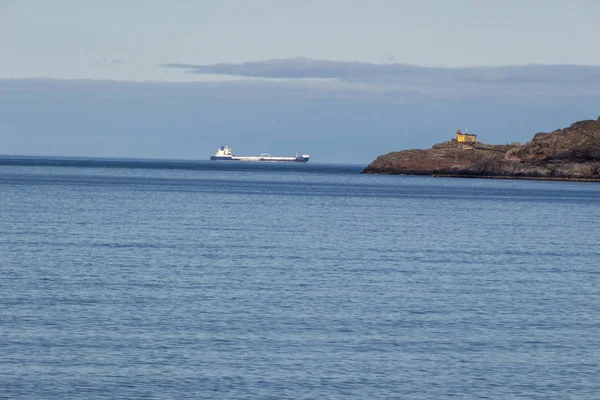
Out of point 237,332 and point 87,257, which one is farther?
point 87,257

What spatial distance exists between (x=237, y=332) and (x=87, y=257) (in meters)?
18.1

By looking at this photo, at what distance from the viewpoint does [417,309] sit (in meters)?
30.7

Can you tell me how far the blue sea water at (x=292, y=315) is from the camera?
21.4m

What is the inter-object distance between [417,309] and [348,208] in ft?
215

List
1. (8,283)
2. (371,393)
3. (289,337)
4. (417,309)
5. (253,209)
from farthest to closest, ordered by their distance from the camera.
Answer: (253,209) → (8,283) → (417,309) → (289,337) → (371,393)

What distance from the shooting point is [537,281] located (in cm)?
3844

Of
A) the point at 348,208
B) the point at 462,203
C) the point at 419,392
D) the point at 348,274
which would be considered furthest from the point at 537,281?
the point at 462,203

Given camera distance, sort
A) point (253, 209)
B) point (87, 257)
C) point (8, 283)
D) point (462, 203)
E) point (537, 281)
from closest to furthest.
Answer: point (8, 283)
point (537, 281)
point (87, 257)
point (253, 209)
point (462, 203)

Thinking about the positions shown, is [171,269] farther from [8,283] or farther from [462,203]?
[462,203]

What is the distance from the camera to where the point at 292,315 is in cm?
2895

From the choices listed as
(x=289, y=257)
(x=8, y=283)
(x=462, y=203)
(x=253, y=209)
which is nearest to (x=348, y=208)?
(x=253, y=209)

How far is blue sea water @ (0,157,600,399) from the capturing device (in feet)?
70.3

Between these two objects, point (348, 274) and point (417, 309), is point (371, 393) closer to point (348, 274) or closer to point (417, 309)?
point (417, 309)

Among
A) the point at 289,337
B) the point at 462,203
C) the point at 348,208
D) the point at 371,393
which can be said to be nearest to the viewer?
the point at 371,393
